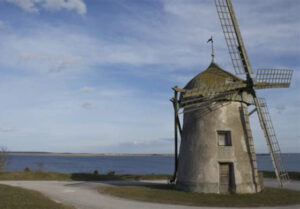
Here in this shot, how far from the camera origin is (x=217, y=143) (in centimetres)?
2231

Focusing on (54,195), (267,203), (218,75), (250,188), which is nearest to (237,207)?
(267,203)

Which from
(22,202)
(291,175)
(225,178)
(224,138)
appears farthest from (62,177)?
(291,175)

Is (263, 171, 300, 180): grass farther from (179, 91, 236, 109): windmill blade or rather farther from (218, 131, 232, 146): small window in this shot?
(179, 91, 236, 109): windmill blade

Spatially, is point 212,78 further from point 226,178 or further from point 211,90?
point 226,178

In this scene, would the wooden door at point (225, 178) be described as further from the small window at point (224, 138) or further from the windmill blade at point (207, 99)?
the windmill blade at point (207, 99)

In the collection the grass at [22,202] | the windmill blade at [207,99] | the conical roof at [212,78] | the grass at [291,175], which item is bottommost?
the grass at [22,202]

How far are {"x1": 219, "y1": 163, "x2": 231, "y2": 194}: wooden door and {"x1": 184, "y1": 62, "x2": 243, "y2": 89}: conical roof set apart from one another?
5853 mm

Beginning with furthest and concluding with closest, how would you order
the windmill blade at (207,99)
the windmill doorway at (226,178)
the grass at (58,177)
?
the grass at (58,177) → the windmill blade at (207,99) → the windmill doorway at (226,178)

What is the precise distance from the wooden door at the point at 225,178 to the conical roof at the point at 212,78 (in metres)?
5.85

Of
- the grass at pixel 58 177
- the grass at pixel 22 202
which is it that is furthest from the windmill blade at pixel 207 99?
the grass at pixel 58 177

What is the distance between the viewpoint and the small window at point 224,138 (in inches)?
889

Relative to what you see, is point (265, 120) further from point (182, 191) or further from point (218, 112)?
point (182, 191)

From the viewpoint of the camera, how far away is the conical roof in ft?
76.0

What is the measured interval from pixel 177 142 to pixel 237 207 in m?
8.67
